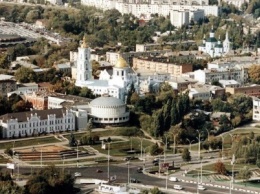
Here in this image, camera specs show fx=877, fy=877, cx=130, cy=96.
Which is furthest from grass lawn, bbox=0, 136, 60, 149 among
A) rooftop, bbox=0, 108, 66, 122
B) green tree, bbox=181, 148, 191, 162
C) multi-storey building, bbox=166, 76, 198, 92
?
multi-storey building, bbox=166, 76, 198, 92

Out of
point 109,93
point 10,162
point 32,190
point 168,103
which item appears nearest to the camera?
point 32,190

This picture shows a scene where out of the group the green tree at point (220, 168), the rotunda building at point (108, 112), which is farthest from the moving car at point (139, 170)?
the rotunda building at point (108, 112)

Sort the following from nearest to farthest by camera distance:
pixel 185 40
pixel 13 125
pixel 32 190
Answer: pixel 32 190, pixel 13 125, pixel 185 40

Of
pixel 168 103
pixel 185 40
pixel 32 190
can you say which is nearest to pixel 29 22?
pixel 185 40

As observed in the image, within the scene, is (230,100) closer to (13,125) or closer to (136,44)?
(13,125)

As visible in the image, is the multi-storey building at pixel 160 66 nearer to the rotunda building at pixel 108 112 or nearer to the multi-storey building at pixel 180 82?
the multi-storey building at pixel 180 82

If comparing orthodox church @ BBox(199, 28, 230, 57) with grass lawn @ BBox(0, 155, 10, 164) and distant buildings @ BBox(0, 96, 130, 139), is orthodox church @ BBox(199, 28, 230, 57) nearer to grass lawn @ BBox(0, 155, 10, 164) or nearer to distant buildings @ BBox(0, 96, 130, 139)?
distant buildings @ BBox(0, 96, 130, 139)
